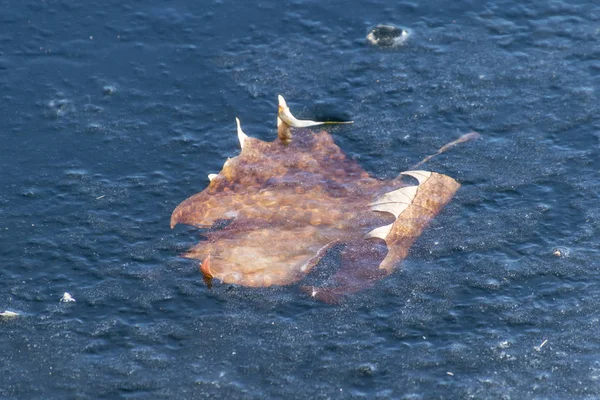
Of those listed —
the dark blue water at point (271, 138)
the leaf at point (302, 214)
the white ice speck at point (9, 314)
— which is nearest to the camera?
the dark blue water at point (271, 138)

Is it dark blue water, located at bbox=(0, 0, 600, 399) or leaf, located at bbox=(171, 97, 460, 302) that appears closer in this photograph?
dark blue water, located at bbox=(0, 0, 600, 399)

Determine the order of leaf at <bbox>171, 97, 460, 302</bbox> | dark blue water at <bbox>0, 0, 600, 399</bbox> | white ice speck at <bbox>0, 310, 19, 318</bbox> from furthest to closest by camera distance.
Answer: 1. leaf at <bbox>171, 97, 460, 302</bbox>
2. white ice speck at <bbox>0, 310, 19, 318</bbox>
3. dark blue water at <bbox>0, 0, 600, 399</bbox>

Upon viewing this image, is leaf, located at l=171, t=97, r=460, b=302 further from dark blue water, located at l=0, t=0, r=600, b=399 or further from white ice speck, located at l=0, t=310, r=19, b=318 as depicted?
white ice speck, located at l=0, t=310, r=19, b=318

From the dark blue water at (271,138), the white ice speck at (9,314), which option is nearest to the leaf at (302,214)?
the dark blue water at (271,138)

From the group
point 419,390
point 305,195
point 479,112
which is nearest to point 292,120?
point 305,195

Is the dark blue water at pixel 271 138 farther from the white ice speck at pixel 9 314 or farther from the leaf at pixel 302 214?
the leaf at pixel 302 214

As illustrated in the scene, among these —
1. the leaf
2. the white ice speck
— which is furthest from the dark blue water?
the leaf
